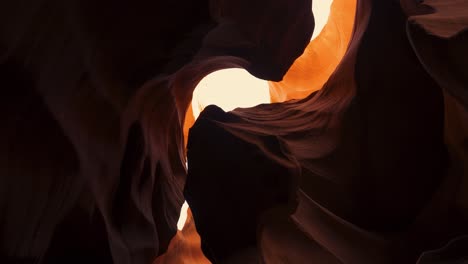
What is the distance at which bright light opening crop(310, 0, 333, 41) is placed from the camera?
7.16ft

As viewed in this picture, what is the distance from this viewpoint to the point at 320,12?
7.38 ft

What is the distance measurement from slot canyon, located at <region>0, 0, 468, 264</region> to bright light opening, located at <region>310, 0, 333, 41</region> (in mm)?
564

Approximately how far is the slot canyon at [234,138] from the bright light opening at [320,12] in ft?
1.85

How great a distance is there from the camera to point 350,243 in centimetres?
134

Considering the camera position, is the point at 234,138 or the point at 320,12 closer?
the point at 234,138

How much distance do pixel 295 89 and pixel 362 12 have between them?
0.78 meters

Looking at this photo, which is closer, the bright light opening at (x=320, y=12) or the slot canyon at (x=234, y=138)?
the slot canyon at (x=234, y=138)

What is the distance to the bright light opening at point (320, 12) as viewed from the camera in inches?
86.0

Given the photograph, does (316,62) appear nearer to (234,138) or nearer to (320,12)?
(320,12)

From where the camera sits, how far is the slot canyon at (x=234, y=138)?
3.33ft

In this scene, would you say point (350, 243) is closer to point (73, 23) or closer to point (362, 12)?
point (362, 12)

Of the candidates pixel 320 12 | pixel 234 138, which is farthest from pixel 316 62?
pixel 234 138

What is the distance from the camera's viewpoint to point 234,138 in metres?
1.23

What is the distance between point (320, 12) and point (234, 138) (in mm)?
1277
